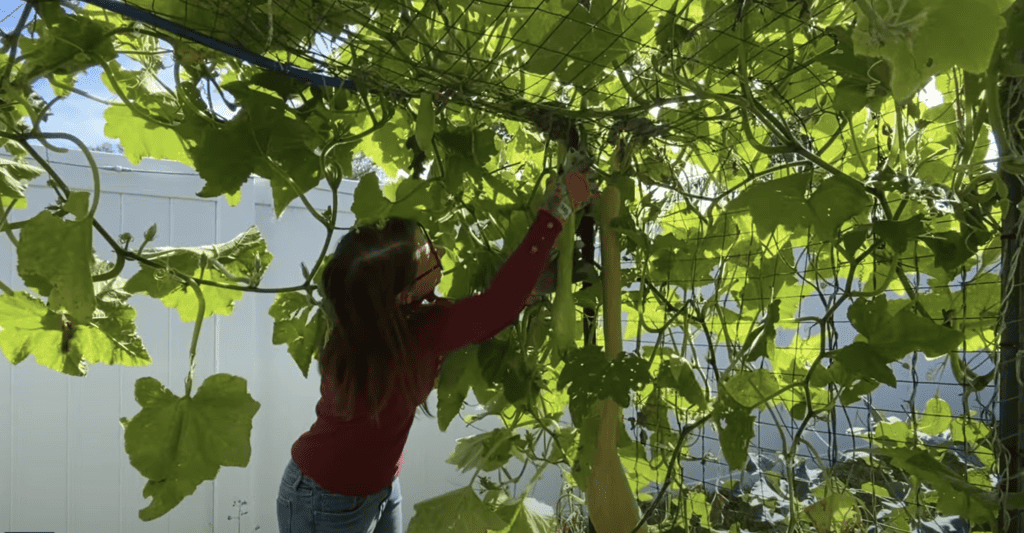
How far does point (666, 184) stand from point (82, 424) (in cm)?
167

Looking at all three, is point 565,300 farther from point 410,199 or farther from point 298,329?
point 298,329

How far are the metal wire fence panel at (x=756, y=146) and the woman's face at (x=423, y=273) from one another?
0.14 meters

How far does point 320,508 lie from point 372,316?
0.31 meters

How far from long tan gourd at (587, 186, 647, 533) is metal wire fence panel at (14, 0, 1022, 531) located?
1.3 inches

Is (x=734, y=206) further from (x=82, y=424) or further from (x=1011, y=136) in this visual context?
(x=82, y=424)

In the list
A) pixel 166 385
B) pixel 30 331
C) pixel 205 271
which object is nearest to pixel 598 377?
pixel 205 271

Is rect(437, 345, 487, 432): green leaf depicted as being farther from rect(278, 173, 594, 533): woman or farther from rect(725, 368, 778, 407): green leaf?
rect(725, 368, 778, 407): green leaf

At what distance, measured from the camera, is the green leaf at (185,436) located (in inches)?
21.0

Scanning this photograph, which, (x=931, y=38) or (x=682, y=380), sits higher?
(x=931, y=38)

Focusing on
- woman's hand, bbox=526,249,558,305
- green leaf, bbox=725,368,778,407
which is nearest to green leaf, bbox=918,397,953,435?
green leaf, bbox=725,368,778,407

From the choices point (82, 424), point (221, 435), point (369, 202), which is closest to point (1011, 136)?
point (369, 202)

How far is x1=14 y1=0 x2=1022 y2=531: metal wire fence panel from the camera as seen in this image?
0.52 m

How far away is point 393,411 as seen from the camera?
0.98 meters

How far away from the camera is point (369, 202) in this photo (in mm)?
612
